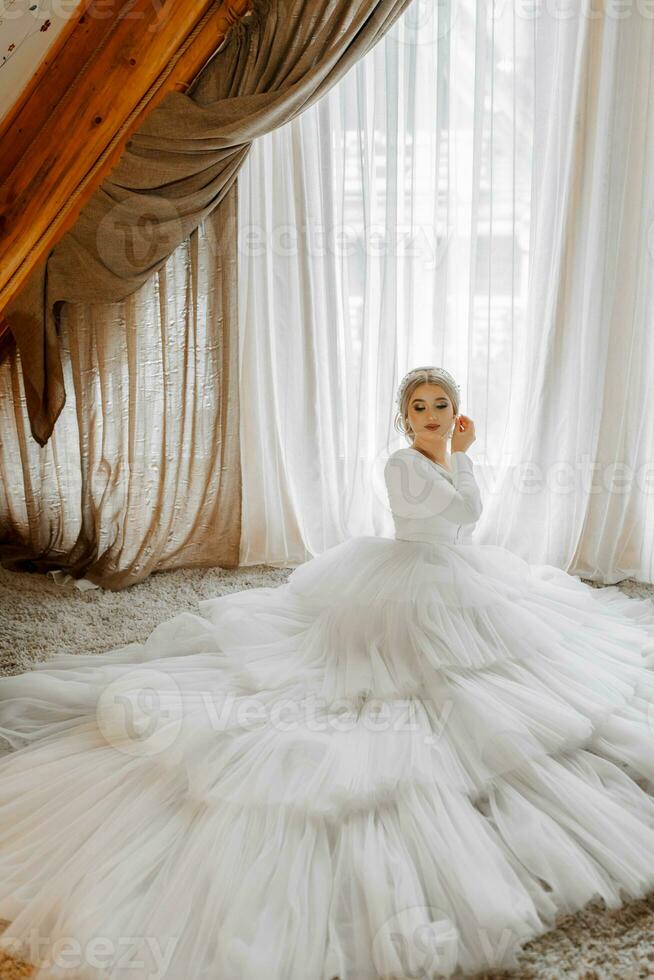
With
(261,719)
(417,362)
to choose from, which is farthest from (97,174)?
(261,719)

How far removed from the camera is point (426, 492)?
191 centimetres

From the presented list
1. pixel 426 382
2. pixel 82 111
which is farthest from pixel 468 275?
pixel 82 111

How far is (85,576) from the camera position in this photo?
108 inches

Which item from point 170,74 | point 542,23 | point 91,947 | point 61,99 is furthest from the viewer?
point 542,23

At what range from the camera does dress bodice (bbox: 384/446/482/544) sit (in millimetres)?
1910

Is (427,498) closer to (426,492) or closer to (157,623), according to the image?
(426,492)

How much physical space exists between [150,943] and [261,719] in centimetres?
49

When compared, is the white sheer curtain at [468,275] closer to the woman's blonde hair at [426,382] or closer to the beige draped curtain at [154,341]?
the beige draped curtain at [154,341]

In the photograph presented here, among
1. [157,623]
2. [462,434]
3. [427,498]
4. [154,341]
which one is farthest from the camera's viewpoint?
[154,341]

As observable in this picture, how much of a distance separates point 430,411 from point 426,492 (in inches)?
8.1

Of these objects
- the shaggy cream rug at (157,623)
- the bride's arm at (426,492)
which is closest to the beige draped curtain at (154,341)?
the shaggy cream rug at (157,623)

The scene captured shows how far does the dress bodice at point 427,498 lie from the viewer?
6.27 ft

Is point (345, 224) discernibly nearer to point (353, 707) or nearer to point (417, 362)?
point (417, 362)

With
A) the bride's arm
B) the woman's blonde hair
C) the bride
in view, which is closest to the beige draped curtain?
the bride
